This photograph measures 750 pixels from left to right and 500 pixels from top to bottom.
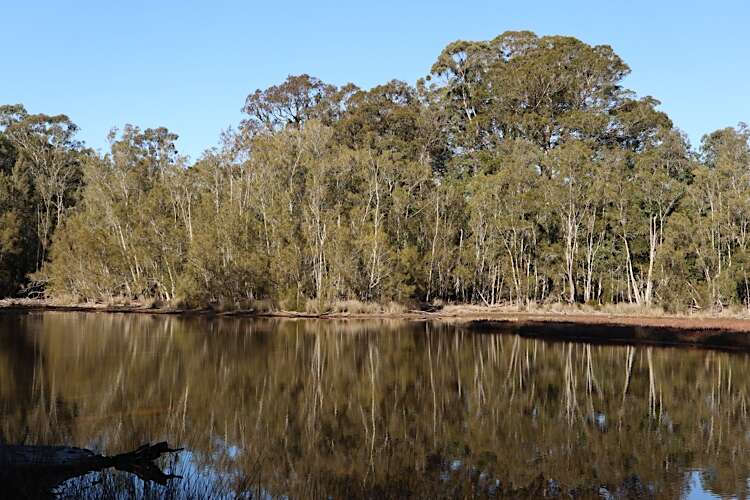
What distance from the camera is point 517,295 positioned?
4553 cm

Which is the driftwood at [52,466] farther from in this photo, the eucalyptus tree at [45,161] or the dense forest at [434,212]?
the eucalyptus tree at [45,161]

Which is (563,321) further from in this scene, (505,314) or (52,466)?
(52,466)

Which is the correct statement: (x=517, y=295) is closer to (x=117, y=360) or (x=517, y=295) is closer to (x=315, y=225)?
(x=315, y=225)

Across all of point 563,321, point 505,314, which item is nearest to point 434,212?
point 505,314

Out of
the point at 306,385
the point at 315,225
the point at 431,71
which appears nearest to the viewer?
the point at 306,385

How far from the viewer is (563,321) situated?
34750 mm

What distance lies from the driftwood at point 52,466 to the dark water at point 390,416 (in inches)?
9.7

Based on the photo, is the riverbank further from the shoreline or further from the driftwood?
the driftwood

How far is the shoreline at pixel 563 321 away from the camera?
93.5 ft

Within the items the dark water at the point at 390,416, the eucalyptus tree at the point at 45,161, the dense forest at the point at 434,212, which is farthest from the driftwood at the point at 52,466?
the eucalyptus tree at the point at 45,161

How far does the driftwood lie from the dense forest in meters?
33.8

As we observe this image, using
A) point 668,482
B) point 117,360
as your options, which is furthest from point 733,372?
point 117,360

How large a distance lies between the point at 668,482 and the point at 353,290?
35.5 metres

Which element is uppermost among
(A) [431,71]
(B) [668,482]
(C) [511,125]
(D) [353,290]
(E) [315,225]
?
(A) [431,71]
